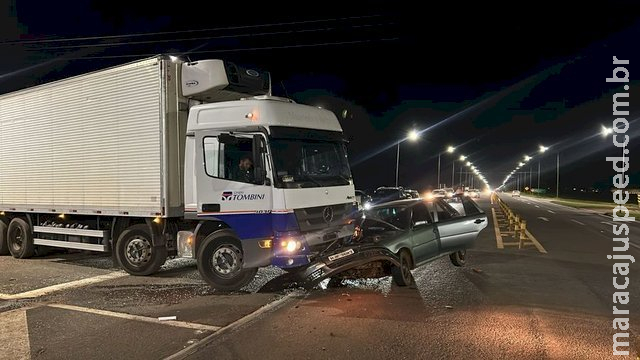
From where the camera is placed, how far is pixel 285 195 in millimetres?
8031

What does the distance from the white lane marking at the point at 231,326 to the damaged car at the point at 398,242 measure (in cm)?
50

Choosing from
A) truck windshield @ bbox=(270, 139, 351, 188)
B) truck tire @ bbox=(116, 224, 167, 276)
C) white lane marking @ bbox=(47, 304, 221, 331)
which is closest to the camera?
white lane marking @ bbox=(47, 304, 221, 331)

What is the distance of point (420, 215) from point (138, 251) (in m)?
5.51

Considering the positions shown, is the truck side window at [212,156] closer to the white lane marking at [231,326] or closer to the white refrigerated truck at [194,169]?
the white refrigerated truck at [194,169]

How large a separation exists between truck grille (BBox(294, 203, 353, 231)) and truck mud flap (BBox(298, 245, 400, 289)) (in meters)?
0.55

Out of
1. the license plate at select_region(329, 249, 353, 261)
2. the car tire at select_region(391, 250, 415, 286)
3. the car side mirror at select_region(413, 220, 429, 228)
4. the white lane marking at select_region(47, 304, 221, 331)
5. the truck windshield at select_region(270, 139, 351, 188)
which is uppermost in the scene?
the truck windshield at select_region(270, 139, 351, 188)

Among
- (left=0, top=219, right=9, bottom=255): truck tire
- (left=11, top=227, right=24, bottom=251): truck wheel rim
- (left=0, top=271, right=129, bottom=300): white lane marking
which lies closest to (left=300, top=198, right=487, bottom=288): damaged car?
(left=0, top=271, right=129, bottom=300): white lane marking

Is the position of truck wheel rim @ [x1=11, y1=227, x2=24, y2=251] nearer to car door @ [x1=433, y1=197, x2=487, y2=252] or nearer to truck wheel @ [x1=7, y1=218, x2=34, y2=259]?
truck wheel @ [x1=7, y1=218, x2=34, y2=259]

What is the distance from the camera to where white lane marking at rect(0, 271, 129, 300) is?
8.50 meters

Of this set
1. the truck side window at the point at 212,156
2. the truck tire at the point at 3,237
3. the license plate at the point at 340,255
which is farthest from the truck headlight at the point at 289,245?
the truck tire at the point at 3,237

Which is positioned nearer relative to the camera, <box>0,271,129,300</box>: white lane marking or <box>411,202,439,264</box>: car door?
<box>0,271,129,300</box>: white lane marking

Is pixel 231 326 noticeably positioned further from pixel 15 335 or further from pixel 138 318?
pixel 15 335

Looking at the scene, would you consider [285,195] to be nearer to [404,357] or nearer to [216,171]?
[216,171]

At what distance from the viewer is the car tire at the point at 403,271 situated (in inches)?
340
